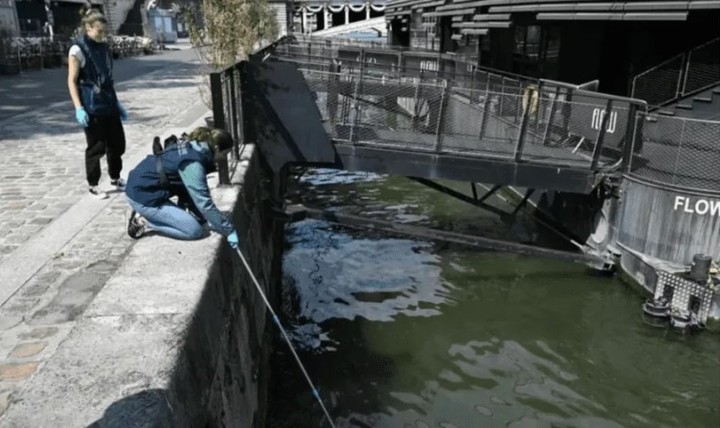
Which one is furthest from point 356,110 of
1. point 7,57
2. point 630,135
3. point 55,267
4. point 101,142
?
point 7,57

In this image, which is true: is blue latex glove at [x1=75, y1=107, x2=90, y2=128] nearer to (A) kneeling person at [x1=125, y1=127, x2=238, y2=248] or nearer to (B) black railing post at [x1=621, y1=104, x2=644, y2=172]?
(A) kneeling person at [x1=125, y1=127, x2=238, y2=248]

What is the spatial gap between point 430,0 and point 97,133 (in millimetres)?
25248

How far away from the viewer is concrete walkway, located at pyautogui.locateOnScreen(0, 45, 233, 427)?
3000 millimetres

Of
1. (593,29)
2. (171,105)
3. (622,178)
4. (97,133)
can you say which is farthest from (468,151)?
(171,105)

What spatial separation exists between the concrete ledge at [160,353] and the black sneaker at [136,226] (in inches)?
12.7

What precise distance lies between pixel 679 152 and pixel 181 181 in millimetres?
7307

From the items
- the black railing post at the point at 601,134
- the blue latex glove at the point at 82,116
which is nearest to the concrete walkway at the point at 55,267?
the blue latex glove at the point at 82,116

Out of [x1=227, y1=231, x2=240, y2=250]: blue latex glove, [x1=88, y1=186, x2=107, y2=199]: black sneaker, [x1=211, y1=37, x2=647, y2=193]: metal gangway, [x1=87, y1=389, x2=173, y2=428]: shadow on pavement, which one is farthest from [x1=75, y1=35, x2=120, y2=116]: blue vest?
[x1=87, y1=389, x2=173, y2=428]: shadow on pavement

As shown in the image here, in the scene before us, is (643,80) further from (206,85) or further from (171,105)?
(171,105)

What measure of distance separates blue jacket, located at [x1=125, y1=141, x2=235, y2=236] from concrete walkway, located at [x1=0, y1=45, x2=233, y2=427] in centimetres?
27

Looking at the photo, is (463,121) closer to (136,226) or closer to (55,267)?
(136,226)

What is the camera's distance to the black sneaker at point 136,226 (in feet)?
17.5

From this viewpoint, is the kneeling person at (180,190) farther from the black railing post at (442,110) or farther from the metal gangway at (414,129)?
the black railing post at (442,110)

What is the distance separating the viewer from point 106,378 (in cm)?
304
